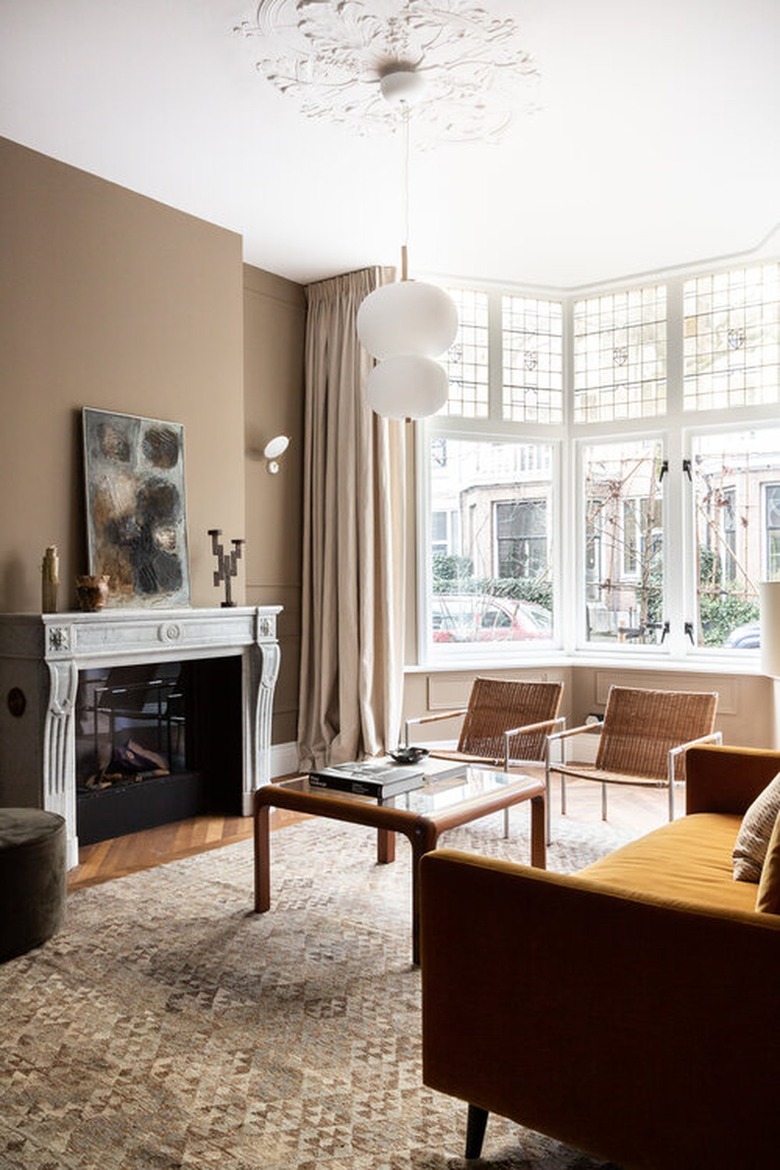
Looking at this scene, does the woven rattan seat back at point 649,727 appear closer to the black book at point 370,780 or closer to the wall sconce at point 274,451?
the black book at point 370,780

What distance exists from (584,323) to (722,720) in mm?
2865

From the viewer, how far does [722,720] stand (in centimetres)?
563

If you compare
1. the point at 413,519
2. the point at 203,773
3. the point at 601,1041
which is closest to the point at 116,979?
the point at 601,1041

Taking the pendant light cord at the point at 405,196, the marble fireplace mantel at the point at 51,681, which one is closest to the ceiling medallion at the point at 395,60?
the pendant light cord at the point at 405,196

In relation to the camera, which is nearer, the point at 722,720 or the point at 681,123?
the point at 681,123

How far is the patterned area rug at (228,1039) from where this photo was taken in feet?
6.43

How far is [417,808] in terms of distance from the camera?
3.14 metres

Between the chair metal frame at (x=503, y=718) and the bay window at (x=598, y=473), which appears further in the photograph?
the bay window at (x=598, y=473)

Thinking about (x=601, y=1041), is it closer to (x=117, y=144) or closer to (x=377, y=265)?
(x=117, y=144)

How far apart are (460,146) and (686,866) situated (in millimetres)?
3231

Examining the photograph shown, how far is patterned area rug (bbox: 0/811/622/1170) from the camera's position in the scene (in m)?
1.96

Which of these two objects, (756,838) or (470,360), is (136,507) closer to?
(470,360)

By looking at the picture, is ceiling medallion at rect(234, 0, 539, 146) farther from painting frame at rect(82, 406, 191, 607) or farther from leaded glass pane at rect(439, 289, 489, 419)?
leaded glass pane at rect(439, 289, 489, 419)

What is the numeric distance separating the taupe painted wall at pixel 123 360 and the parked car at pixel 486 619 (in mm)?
1132
